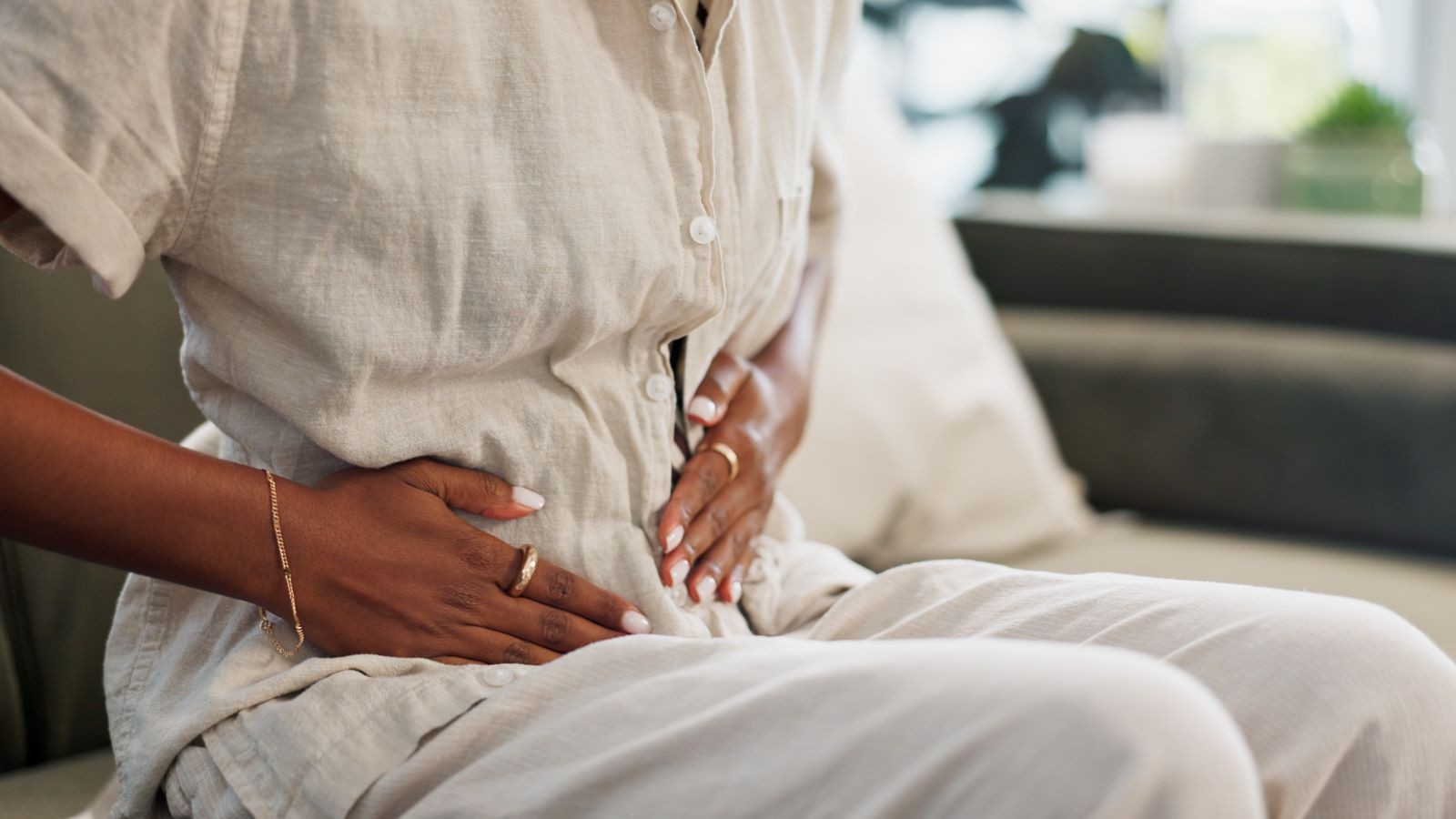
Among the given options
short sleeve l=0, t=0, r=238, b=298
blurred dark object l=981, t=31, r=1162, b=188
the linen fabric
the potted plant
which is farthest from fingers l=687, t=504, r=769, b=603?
blurred dark object l=981, t=31, r=1162, b=188

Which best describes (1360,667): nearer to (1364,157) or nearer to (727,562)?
(727,562)

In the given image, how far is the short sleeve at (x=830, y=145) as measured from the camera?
2.91 ft

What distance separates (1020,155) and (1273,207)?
0.62 meters

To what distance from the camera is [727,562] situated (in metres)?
0.78

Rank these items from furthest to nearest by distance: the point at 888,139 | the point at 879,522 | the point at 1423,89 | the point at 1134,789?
the point at 1423,89
the point at 888,139
the point at 879,522
the point at 1134,789

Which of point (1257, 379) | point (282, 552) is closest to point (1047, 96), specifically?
point (1257, 379)

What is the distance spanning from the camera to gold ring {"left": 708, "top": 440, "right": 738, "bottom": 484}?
80cm

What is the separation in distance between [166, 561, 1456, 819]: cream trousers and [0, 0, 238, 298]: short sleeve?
0.85 feet

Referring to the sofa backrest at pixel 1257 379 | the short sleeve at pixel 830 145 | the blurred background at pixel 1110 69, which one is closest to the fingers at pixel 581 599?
the short sleeve at pixel 830 145

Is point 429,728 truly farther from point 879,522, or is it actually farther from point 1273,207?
point 1273,207

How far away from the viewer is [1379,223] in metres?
1.55

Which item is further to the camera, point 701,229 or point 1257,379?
point 1257,379

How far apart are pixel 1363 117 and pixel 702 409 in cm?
129

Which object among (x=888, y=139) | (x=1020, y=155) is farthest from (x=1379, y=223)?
A: (x=1020, y=155)
